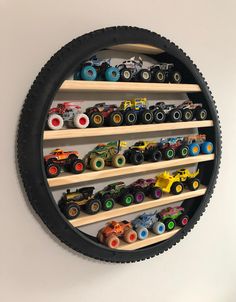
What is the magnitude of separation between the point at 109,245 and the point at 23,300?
11.4 inches

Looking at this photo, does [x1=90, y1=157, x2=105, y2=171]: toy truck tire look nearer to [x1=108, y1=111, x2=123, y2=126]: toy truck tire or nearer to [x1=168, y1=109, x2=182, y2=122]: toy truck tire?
[x1=108, y1=111, x2=123, y2=126]: toy truck tire

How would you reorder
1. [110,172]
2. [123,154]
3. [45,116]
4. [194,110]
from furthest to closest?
[194,110] < [123,154] < [110,172] < [45,116]

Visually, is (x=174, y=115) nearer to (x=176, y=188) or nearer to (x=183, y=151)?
(x=183, y=151)

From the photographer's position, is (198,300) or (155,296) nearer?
(155,296)

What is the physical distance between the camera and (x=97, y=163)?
2.73 ft

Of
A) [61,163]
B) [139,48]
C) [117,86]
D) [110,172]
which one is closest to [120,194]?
[110,172]

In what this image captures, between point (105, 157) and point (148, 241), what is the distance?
0.32m

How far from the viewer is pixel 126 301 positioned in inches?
41.8

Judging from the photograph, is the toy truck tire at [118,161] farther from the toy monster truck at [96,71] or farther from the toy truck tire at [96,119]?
the toy monster truck at [96,71]

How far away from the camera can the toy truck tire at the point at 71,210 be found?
0.80m

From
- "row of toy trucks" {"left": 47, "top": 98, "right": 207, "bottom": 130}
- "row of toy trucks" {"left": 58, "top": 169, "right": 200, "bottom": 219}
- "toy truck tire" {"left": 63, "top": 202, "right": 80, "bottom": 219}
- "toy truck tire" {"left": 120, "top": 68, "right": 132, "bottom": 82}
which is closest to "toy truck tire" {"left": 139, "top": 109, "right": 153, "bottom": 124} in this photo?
"row of toy trucks" {"left": 47, "top": 98, "right": 207, "bottom": 130}

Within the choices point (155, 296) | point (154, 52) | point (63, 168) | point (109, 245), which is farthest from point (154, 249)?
point (154, 52)
